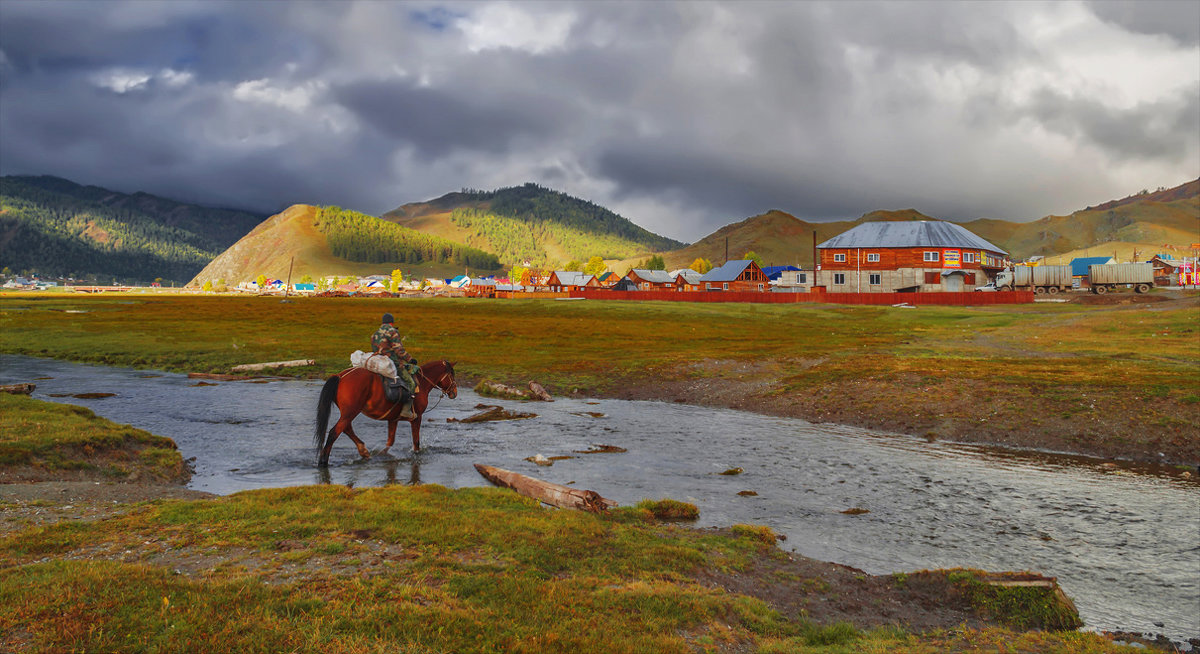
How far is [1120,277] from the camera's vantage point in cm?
11094

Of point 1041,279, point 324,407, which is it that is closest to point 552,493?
point 324,407

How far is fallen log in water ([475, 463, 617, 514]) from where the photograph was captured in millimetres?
15406

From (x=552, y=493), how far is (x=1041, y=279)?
132 meters

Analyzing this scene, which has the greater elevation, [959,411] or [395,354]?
[395,354]

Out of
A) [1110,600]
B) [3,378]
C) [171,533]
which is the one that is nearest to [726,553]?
[1110,600]

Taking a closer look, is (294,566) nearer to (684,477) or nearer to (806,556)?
(806,556)

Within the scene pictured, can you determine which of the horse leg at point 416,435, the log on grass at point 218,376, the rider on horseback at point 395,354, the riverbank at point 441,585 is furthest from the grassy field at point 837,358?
the riverbank at point 441,585

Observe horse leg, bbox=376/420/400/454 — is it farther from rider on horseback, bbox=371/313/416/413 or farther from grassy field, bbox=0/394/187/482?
grassy field, bbox=0/394/187/482

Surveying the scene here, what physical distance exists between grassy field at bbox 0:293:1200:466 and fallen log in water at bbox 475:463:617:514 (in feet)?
54.9

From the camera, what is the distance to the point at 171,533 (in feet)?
39.5

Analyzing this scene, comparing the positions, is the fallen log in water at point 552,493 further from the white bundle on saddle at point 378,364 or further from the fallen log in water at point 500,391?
the fallen log in water at point 500,391

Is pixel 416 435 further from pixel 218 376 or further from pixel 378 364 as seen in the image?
pixel 218 376

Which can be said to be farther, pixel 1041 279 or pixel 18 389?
pixel 1041 279

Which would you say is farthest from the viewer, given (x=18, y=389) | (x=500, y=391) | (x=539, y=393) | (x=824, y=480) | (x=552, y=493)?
(x=500, y=391)
